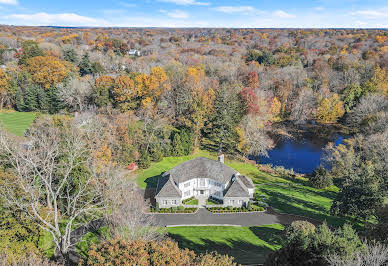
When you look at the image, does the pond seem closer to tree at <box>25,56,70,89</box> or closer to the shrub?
the shrub

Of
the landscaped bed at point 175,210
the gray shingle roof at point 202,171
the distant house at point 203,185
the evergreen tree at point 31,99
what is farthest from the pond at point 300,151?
the evergreen tree at point 31,99

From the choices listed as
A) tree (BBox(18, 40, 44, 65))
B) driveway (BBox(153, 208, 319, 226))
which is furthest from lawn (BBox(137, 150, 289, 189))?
Answer: tree (BBox(18, 40, 44, 65))

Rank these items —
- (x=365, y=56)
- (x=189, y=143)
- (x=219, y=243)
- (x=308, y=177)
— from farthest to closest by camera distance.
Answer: (x=365, y=56)
(x=189, y=143)
(x=308, y=177)
(x=219, y=243)

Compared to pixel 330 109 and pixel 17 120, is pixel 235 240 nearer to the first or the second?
pixel 330 109

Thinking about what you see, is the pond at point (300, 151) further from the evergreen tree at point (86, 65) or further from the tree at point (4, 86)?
the tree at point (4, 86)

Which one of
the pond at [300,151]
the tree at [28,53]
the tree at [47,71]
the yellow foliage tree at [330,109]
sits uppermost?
the tree at [28,53]

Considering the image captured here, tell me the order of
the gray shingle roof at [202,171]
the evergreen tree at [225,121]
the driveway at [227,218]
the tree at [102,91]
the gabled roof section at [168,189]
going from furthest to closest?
1. the tree at [102,91]
2. the evergreen tree at [225,121]
3. the gray shingle roof at [202,171]
4. the gabled roof section at [168,189]
5. the driveway at [227,218]

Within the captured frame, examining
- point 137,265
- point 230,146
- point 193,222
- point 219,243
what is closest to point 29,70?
point 230,146

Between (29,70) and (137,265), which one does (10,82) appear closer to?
(29,70)
